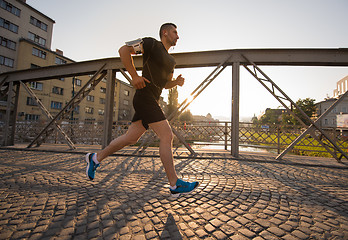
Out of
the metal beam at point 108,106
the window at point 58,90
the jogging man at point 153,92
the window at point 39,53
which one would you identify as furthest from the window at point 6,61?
the jogging man at point 153,92

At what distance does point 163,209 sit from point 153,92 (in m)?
1.42

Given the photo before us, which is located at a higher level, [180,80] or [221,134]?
[180,80]

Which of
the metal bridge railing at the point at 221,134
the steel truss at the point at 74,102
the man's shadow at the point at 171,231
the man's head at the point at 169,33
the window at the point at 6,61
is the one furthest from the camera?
the window at the point at 6,61

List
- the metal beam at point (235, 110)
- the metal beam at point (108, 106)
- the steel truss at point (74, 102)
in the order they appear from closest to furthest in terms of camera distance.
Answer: the metal beam at point (235, 110)
the metal beam at point (108, 106)
the steel truss at point (74, 102)

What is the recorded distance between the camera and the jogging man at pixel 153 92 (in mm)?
2111

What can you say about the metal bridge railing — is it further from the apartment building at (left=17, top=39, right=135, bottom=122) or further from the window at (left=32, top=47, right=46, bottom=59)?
the window at (left=32, top=47, right=46, bottom=59)

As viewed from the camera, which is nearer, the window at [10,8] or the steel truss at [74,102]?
the steel truss at [74,102]

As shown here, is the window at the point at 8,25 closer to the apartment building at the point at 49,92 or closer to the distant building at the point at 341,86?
the apartment building at the point at 49,92

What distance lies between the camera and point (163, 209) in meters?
1.86

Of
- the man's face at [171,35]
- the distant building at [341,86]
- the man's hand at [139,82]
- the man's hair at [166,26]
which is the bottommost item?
the man's hand at [139,82]

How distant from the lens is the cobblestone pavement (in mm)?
1432

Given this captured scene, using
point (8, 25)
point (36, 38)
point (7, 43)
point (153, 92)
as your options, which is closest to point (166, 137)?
point (153, 92)

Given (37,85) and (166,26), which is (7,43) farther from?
(166,26)

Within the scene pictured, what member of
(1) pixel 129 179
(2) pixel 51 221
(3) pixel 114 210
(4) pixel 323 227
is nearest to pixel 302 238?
(4) pixel 323 227
